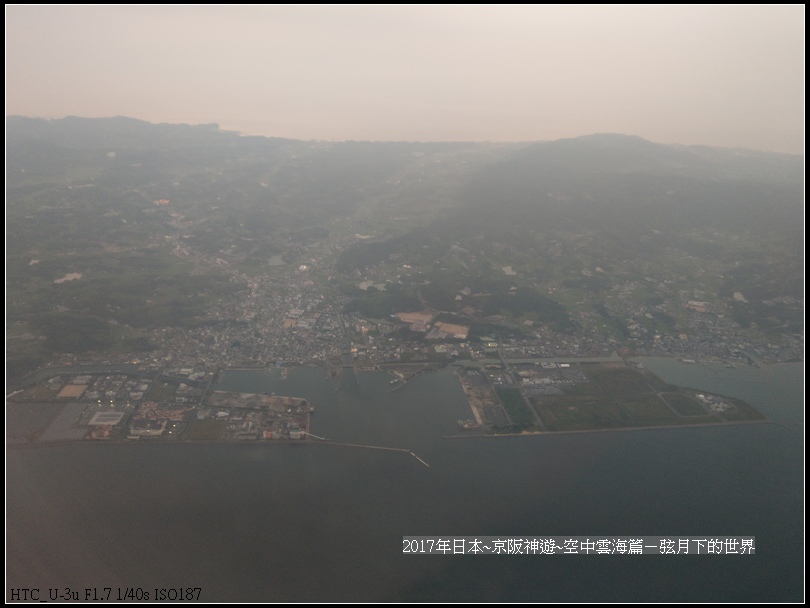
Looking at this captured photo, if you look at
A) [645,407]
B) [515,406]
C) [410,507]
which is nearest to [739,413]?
[645,407]

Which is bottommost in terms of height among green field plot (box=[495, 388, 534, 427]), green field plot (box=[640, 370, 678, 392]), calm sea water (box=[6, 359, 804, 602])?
calm sea water (box=[6, 359, 804, 602])

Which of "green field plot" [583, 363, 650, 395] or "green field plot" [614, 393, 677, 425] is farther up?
"green field plot" [583, 363, 650, 395]

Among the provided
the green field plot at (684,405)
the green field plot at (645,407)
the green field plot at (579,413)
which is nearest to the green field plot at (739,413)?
the green field plot at (684,405)

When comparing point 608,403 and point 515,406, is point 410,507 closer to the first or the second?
point 515,406

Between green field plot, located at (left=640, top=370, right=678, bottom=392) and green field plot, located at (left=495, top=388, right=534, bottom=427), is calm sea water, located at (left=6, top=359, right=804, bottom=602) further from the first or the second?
green field plot, located at (left=640, top=370, right=678, bottom=392)

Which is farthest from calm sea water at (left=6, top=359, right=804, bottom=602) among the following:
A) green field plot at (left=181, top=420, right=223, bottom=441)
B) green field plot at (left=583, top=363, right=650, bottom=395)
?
green field plot at (left=583, top=363, right=650, bottom=395)

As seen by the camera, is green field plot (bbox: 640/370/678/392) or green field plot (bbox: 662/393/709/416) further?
green field plot (bbox: 640/370/678/392)

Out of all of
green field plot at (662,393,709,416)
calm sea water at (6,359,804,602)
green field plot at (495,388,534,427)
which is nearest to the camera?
calm sea water at (6,359,804,602)
